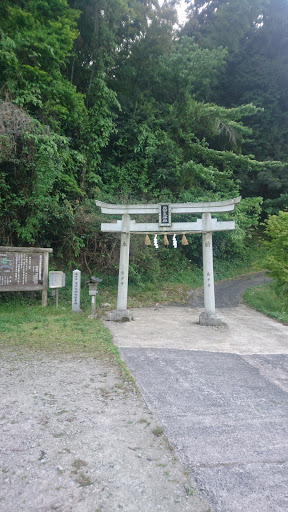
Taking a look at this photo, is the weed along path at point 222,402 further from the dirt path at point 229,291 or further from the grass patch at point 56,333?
the dirt path at point 229,291

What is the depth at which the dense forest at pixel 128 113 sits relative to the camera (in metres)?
9.48

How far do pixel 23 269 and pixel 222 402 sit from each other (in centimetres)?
660

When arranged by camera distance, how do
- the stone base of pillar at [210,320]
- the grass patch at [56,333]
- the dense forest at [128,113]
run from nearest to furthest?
1. the grass patch at [56,333]
2. the stone base of pillar at [210,320]
3. the dense forest at [128,113]

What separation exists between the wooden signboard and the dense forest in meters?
1.30

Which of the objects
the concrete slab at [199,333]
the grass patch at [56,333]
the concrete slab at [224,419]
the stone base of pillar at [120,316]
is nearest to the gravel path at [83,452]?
the concrete slab at [224,419]

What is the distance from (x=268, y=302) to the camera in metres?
11.4

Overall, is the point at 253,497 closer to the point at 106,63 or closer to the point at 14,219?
the point at 14,219

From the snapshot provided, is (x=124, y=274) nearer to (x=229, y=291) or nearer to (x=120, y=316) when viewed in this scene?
(x=120, y=316)

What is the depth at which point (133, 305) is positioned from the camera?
1070 cm

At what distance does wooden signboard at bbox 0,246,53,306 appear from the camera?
8352 mm

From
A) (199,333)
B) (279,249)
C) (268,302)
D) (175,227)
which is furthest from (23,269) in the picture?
(268,302)

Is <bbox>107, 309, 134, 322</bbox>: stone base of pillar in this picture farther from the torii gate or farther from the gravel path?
the gravel path

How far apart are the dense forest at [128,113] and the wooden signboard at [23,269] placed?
1.30 metres

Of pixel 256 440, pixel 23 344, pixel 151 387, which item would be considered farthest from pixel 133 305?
pixel 256 440
